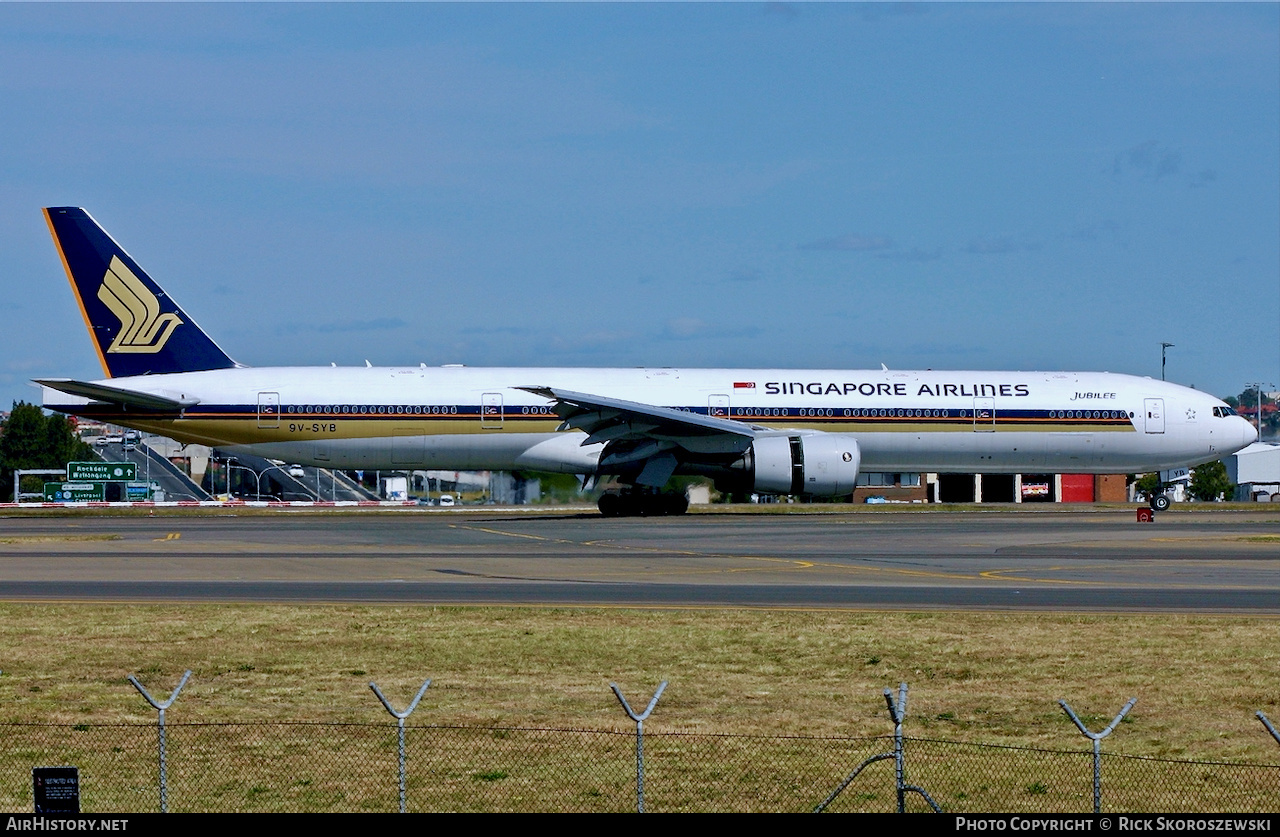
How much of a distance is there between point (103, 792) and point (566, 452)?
34.5m

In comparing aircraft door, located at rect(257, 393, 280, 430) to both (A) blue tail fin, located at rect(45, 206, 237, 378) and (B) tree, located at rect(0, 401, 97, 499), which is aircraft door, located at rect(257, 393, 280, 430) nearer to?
(A) blue tail fin, located at rect(45, 206, 237, 378)

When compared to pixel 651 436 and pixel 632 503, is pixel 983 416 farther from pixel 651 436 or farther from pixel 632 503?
pixel 632 503

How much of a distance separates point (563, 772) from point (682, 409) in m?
34.4

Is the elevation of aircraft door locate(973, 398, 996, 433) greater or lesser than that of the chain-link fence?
greater

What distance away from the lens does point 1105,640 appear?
1797 cm

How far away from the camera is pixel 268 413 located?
45.0 metres

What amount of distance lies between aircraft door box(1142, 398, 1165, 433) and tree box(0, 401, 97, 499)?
125382 millimetres

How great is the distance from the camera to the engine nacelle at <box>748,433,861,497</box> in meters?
43.1

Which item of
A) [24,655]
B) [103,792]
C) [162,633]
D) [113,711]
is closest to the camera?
[103,792]

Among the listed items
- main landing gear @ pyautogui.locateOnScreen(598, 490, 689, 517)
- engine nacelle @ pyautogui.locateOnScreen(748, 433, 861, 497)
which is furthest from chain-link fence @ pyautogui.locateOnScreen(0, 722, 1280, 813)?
main landing gear @ pyautogui.locateOnScreen(598, 490, 689, 517)

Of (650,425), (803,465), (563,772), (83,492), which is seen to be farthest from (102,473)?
(563,772)

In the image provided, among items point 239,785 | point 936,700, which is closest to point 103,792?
point 239,785

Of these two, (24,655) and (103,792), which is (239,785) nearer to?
(103,792)

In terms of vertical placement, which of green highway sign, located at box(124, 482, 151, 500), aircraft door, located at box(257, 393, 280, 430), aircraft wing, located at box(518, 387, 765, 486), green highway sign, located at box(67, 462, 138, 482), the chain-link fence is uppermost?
aircraft door, located at box(257, 393, 280, 430)
